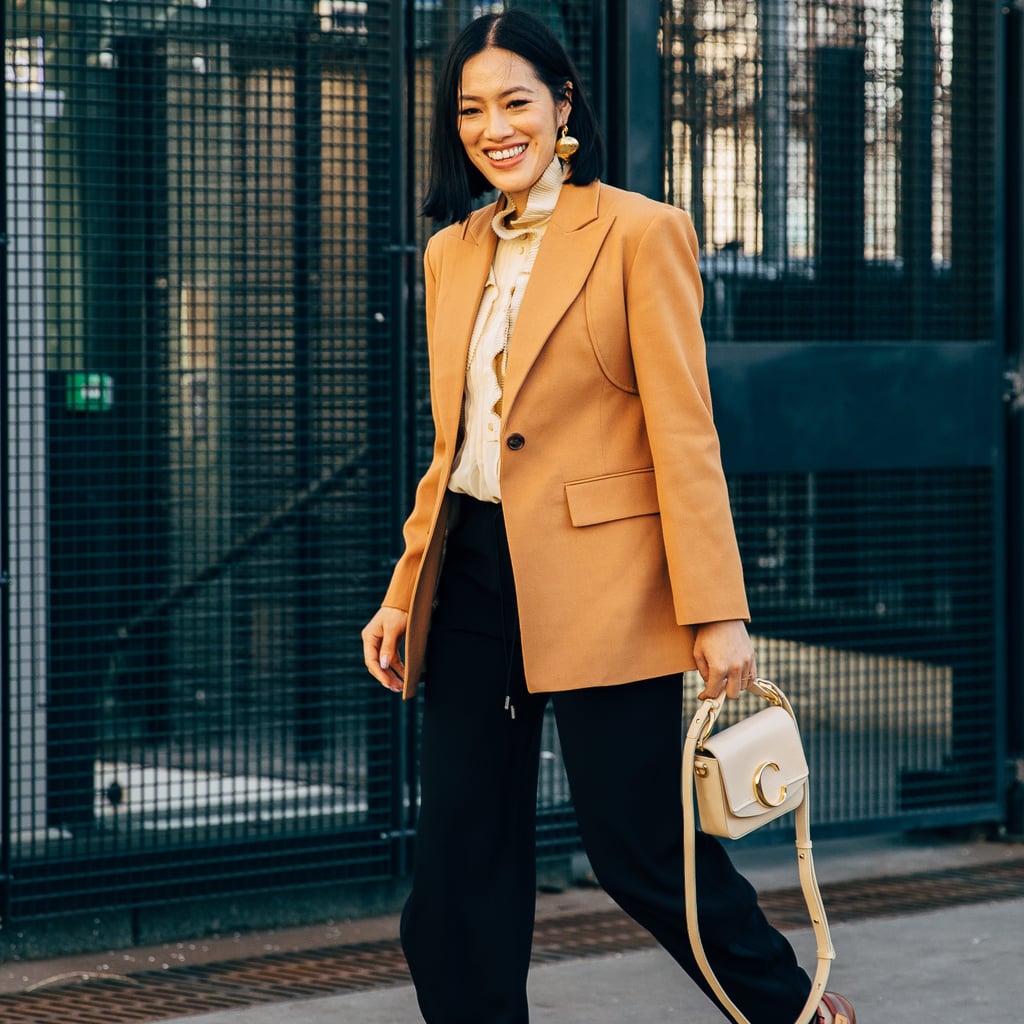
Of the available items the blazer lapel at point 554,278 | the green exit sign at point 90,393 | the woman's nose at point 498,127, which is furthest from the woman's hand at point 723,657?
the green exit sign at point 90,393

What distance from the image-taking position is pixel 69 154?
4.47m

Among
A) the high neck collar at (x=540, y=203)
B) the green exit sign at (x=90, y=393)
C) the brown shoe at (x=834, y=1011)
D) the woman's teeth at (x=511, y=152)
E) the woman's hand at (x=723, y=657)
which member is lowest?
the brown shoe at (x=834, y=1011)

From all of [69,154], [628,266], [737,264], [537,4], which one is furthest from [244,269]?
[628,266]

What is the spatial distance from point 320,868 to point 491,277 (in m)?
2.26

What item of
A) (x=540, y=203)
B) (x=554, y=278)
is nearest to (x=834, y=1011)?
(x=554, y=278)

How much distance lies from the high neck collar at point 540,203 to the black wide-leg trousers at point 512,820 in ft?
1.61

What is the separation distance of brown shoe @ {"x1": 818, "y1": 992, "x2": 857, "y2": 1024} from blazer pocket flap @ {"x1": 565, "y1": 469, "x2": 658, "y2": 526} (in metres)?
0.94

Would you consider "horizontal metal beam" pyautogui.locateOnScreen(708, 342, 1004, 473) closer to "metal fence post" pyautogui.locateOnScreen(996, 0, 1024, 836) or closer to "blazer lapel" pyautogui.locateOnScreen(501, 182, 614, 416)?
"metal fence post" pyautogui.locateOnScreen(996, 0, 1024, 836)

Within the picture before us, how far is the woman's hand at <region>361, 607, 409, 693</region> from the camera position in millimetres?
3191

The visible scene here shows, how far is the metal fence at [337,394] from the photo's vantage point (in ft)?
14.8

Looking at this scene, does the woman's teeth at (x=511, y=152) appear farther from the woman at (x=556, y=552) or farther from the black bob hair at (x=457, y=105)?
the black bob hair at (x=457, y=105)

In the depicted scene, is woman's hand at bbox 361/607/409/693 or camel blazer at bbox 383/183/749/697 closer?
camel blazer at bbox 383/183/749/697

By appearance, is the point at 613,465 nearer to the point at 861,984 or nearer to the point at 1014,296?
the point at 861,984

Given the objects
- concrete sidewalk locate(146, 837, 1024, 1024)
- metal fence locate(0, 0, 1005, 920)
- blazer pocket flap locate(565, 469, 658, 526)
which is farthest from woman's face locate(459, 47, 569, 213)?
concrete sidewalk locate(146, 837, 1024, 1024)
